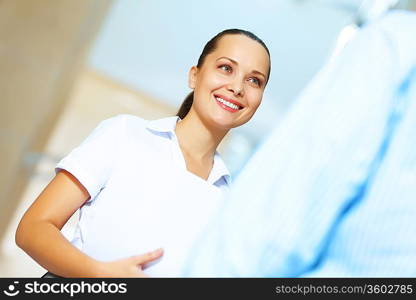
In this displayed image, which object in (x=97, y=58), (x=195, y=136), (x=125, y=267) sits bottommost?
(x=125, y=267)

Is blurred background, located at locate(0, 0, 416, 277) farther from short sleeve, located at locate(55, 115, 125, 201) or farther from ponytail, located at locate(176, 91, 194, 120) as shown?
short sleeve, located at locate(55, 115, 125, 201)

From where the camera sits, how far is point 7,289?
467 mm

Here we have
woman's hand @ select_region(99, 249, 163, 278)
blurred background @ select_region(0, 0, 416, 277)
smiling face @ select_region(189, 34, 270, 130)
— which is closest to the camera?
woman's hand @ select_region(99, 249, 163, 278)

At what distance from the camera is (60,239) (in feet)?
1.62

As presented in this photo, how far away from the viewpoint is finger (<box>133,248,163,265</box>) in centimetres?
47

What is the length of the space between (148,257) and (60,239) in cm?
8

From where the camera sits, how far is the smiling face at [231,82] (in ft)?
1.92

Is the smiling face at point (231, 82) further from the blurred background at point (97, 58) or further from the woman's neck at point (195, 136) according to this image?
the blurred background at point (97, 58)

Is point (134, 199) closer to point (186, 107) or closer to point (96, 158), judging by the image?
point (96, 158)

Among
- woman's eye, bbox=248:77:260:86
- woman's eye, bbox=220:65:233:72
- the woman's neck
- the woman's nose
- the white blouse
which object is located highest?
woman's eye, bbox=220:65:233:72

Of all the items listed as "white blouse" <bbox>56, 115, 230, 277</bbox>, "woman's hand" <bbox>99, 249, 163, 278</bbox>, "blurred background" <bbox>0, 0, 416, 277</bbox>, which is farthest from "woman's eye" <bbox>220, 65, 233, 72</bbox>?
"blurred background" <bbox>0, 0, 416, 277</bbox>

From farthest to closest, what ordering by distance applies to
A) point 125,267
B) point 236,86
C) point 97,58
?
point 97,58, point 236,86, point 125,267

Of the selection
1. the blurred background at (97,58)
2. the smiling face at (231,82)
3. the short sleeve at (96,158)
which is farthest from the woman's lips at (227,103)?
the blurred background at (97,58)

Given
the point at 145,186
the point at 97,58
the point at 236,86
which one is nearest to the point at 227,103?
the point at 236,86
